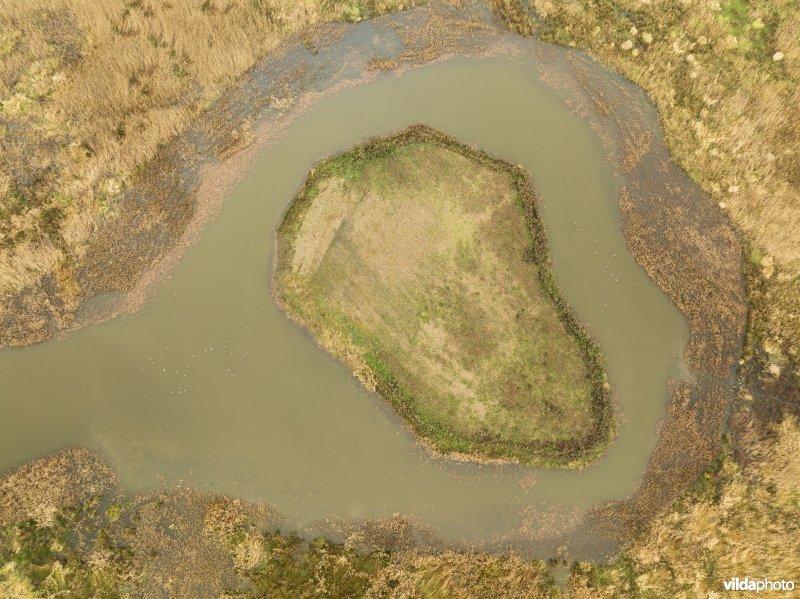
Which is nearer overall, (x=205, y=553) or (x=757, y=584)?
(x=757, y=584)

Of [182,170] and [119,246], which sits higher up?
[182,170]

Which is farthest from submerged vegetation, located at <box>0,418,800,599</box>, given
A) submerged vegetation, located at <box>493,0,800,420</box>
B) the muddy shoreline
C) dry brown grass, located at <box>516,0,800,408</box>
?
dry brown grass, located at <box>516,0,800,408</box>

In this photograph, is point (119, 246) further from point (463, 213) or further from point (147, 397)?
point (463, 213)

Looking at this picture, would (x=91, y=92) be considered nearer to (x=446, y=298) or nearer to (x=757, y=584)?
(x=446, y=298)

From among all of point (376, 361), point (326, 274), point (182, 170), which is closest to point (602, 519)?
point (376, 361)

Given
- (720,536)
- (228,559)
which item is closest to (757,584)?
(720,536)

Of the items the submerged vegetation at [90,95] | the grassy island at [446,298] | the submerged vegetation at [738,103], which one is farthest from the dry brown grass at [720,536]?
the submerged vegetation at [90,95]
